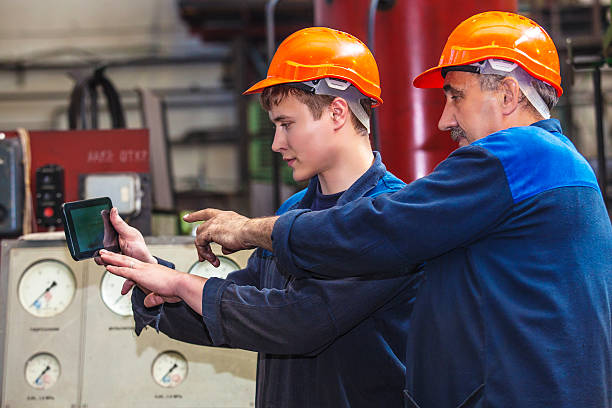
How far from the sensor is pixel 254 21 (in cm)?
693

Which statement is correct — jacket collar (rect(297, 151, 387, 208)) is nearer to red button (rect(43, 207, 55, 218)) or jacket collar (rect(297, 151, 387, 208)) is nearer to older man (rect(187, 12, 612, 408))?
older man (rect(187, 12, 612, 408))

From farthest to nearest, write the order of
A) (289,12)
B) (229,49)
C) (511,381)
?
(229,49)
(289,12)
(511,381)

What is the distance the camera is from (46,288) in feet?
5.94

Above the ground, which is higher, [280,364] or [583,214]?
[583,214]

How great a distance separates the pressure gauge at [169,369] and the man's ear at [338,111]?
0.90 metres

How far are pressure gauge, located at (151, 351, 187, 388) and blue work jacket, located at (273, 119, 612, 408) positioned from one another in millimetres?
948

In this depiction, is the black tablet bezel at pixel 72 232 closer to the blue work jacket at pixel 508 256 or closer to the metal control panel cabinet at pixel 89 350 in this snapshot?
the blue work jacket at pixel 508 256

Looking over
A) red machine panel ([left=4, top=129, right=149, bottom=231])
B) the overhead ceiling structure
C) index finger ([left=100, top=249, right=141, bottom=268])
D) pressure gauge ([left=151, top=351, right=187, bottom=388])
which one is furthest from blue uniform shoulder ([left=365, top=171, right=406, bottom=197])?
the overhead ceiling structure

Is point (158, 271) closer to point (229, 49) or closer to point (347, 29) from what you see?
point (347, 29)

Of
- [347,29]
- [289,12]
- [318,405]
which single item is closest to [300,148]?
[318,405]

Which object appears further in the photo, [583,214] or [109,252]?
[109,252]

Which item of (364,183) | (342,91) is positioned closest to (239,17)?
(342,91)

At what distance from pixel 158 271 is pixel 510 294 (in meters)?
0.62

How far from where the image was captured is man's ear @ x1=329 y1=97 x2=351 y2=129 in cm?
124
